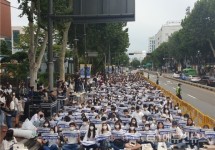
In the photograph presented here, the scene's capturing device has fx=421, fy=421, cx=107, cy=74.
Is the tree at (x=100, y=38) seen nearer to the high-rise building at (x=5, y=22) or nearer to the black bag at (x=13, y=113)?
the high-rise building at (x=5, y=22)

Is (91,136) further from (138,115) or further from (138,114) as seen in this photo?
(138,114)

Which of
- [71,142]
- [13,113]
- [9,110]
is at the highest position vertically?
[9,110]

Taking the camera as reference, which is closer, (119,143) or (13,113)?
(119,143)

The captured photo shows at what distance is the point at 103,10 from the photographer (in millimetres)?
19234

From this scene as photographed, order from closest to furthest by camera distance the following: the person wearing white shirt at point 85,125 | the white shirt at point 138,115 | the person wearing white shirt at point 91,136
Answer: the person wearing white shirt at point 91,136 → the person wearing white shirt at point 85,125 → the white shirt at point 138,115

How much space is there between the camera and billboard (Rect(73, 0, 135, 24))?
18953 millimetres

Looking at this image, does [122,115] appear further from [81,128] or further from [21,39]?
[21,39]

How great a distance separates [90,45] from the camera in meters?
62.1

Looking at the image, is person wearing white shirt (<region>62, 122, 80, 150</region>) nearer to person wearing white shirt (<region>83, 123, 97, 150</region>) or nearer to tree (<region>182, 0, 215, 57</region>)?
person wearing white shirt (<region>83, 123, 97, 150</region>)

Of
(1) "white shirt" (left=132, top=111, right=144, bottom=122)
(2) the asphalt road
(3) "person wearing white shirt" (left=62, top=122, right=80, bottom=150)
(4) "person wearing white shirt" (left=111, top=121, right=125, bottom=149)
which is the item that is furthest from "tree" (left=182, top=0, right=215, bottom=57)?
(3) "person wearing white shirt" (left=62, top=122, right=80, bottom=150)

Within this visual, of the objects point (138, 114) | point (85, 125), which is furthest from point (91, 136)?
point (138, 114)

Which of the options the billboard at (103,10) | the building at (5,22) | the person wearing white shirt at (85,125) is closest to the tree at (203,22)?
the building at (5,22)

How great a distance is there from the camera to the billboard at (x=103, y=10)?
18953 millimetres

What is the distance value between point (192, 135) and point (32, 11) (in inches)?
516
